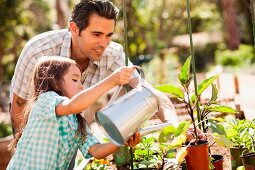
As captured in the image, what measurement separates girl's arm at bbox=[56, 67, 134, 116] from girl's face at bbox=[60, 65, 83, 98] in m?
0.17

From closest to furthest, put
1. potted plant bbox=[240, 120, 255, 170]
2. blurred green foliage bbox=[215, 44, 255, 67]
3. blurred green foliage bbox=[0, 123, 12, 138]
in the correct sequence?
potted plant bbox=[240, 120, 255, 170] < blurred green foliage bbox=[0, 123, 12, 138] < blurred green foliage bbox=[215, 44, 255, 67]

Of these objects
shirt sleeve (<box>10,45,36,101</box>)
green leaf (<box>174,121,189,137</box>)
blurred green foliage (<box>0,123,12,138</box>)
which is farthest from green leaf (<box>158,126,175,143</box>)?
blurred green foliage (<box>0,123,12,138</box>)

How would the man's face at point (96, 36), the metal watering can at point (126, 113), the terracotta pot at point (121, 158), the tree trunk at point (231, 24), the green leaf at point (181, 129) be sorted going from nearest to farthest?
the metal watering can at point (126, 113), the green leaf at point (181, 129), the man's face at point (96, 36), the terracotta pot at point (121, 158), the tree trunk at point (231, 24)

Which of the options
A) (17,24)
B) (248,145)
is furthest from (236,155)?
(17,24)

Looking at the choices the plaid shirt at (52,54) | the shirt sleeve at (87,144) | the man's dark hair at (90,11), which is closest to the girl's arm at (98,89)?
the shirt sleeve at (87,144)

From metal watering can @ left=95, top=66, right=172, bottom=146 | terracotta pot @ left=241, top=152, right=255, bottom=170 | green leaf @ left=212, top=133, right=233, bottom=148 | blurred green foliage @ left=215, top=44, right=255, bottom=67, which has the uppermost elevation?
metal watering can @ left=95, top=66, right=172, bottom=146

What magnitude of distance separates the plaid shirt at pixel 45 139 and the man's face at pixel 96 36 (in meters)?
0.45

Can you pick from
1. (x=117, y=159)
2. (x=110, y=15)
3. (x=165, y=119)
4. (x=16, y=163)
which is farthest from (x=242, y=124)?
(x=117, y=159)

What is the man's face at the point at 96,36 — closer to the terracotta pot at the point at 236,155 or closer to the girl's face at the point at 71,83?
the girl's face at the point at 71,83

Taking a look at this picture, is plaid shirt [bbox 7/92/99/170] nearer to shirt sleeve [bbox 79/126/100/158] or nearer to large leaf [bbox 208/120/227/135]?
shirt sleeve [bbox 79/126/100/158]

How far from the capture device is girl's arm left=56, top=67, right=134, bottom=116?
5.44ft

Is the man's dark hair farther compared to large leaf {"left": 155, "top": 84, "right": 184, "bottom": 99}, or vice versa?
the man's dark hair

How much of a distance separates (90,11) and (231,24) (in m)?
15.2

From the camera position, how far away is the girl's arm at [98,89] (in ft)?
5.44
